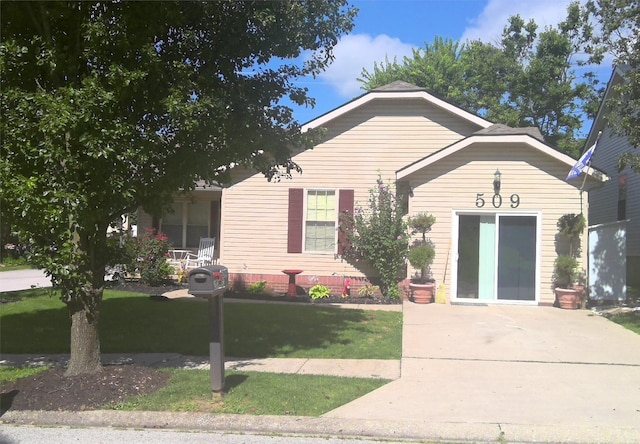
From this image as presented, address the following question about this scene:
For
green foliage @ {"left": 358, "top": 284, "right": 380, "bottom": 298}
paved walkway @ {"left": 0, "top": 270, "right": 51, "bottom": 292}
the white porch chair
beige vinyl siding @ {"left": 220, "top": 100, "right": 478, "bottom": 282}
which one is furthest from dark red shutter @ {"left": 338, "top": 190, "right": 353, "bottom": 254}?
paved walkway @ {"left": 0, "top": 270, "right": 51, "bottom": 292}

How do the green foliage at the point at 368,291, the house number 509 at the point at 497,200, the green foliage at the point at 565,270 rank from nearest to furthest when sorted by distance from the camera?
the green foliage at the point at 565,270
the house number 509 at the point at 497,200
the green foliage at the point at 368,291

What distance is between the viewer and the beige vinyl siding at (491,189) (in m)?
12.6

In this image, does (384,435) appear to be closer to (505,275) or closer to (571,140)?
(505,275)

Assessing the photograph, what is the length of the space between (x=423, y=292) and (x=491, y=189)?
2925mm

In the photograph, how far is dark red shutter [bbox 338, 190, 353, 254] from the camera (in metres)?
14.0

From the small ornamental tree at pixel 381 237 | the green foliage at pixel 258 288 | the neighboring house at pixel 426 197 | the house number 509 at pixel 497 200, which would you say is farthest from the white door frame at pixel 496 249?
the green foliage at pixel 258 288

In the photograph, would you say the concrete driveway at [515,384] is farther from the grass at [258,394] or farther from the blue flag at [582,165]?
the blue flag at [582,165]

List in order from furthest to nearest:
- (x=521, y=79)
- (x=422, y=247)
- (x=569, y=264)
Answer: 1. (x=521, y=79)
2. (x=422, y=247)
3. (x=569, y=264)

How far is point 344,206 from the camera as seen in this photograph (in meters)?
14.2

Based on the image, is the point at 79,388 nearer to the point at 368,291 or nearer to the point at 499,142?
the point at 368,291

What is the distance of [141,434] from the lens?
5047 millimetres

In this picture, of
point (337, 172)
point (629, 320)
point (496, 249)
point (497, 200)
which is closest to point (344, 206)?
point (337, 172)

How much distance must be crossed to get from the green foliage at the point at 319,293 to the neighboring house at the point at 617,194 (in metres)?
8.28

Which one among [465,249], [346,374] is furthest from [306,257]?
[346,374]
